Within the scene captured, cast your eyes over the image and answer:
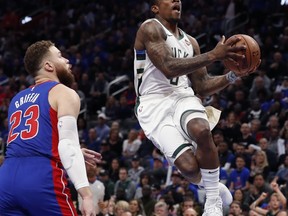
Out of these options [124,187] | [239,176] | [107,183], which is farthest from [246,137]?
[107,183]

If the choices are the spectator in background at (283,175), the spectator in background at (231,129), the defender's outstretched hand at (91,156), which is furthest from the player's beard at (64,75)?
the spectator in background at (231,129)

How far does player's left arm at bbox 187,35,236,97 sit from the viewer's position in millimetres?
7492

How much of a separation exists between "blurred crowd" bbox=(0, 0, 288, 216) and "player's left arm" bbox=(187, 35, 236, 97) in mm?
3242

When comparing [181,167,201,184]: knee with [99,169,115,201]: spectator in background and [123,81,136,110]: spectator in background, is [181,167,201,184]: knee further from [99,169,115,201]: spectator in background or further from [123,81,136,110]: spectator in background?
[123,81,136,110]: spectator in background

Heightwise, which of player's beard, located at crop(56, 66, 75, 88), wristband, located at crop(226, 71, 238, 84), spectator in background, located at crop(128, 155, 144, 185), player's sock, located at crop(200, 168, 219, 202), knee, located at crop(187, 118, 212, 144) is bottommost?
spectator in background, located at crop(128, 155, 144, 185)

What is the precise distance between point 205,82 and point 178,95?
1.49ft

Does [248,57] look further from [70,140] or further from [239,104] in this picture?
[239,104]

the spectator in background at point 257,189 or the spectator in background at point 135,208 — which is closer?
the spectator in background at point 135,208

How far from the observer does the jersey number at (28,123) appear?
5.49m

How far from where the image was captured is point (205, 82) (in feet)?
25.0

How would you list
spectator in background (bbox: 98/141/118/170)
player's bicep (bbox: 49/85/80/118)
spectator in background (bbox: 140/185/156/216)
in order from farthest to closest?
spectator in background (bbox: 98/141/118/170) < spectator in background (bbox: 140/185/156/216) < player's bicep (bbox: 49/85/80/118)

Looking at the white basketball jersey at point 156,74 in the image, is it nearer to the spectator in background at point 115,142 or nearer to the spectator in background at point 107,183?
the spectator in background at point 107,183

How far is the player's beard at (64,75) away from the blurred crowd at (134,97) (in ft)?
17.0

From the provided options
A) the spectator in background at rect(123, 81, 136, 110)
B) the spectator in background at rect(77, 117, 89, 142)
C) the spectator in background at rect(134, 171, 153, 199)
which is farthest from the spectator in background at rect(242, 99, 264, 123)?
the spectator in background at rect(77, 117, 89, 142)
